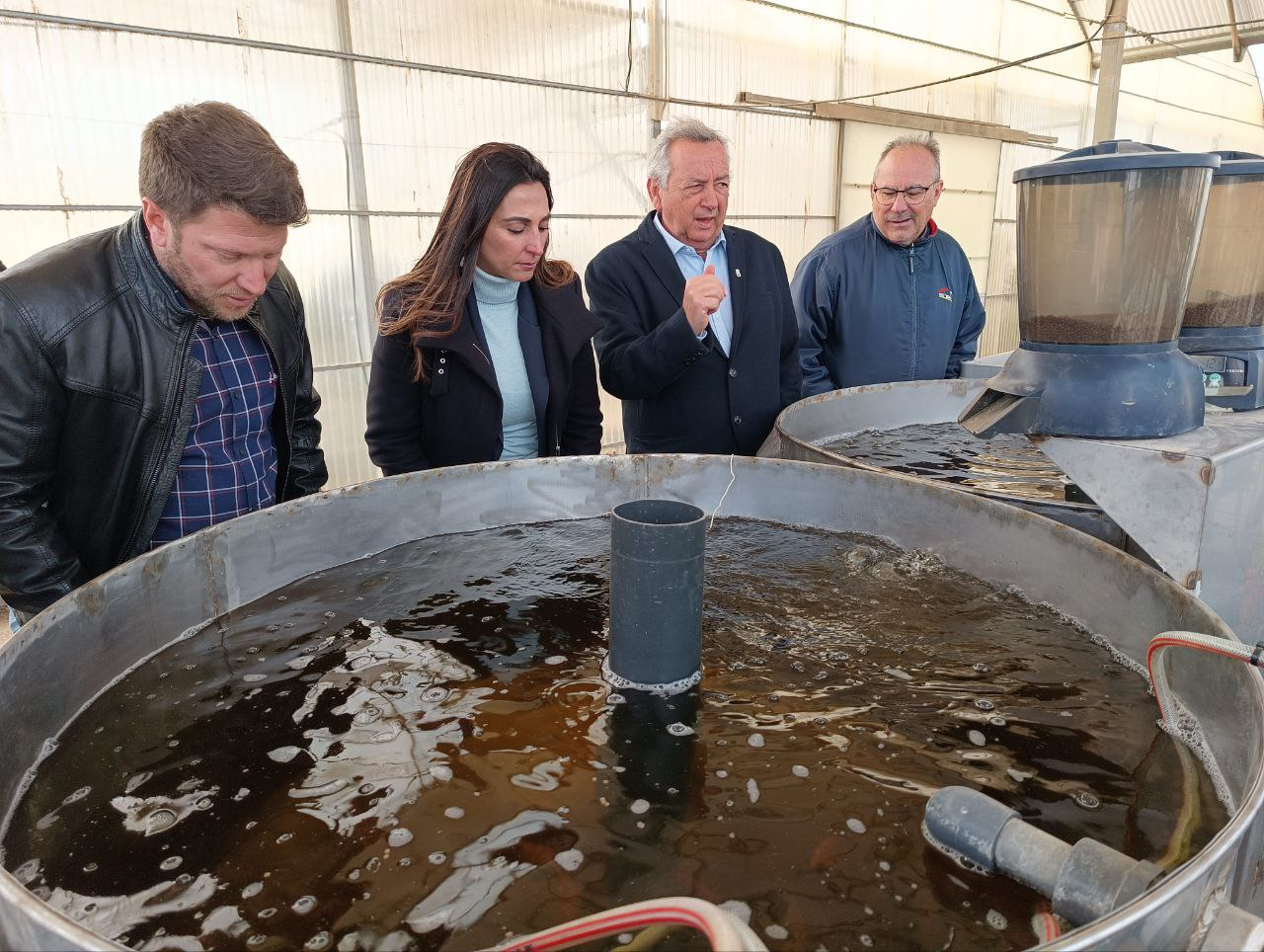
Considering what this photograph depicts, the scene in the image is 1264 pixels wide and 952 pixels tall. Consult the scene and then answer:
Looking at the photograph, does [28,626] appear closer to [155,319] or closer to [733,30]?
[155,319]

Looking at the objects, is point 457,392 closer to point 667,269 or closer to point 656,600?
point 667,269

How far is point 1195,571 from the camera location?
132cm

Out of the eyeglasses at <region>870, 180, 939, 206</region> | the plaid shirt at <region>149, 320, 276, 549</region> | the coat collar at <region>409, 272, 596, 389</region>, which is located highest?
the eyeglasses at <region>870, 180, 939, 206</region>

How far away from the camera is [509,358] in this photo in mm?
2254

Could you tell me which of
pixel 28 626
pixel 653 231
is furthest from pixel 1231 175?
pixel 28 626

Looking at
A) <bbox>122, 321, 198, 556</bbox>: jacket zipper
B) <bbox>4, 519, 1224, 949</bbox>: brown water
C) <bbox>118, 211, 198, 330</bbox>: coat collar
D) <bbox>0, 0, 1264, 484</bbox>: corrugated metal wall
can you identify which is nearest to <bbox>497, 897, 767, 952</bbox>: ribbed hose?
<bbox>4, 519, 1224, 949</bbox>: brown water

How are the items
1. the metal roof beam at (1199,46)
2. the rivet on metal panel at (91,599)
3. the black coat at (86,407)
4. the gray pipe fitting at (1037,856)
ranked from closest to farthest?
the gray pipe fitting at (1037,856)
the rivet on metal panel at (91,599)
the black coat at (86,407)
the metal roof beam at (1199,46)

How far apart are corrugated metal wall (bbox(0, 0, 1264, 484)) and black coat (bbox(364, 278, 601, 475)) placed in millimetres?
3421

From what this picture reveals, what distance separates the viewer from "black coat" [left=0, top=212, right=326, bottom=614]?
4.75 feet

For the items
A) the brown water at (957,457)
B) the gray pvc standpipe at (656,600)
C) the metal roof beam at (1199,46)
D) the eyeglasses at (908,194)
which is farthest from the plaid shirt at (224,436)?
the metal roof beam at (1199,46)

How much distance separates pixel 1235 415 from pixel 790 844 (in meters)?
1.30

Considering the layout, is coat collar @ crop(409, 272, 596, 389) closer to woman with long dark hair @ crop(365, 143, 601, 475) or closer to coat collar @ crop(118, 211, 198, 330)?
woman with long dark hair @ crop(365, 143, 601, 475)

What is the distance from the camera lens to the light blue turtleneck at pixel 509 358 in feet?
7.29

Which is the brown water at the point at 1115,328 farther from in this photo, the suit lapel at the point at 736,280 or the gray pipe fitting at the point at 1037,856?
the suit lapel at the point at 736,280
